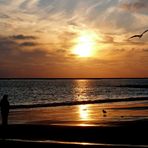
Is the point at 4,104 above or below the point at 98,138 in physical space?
above

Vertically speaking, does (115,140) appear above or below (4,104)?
below

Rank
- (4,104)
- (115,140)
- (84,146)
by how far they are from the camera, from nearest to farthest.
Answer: (84,146) < (115,140) < (4,104)

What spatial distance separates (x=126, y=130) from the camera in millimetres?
16078

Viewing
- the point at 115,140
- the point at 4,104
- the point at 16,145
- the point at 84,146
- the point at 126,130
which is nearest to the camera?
the point at 84,146

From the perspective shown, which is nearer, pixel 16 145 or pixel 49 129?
pixel 16 145

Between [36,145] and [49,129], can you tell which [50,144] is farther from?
[49,129]

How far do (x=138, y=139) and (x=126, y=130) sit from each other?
3.90 ft

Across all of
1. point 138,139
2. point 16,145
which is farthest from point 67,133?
point 16,145

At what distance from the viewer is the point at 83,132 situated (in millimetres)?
16406

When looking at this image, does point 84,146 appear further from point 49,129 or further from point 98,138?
point 49,129

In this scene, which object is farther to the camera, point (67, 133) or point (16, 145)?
point (67, 133)

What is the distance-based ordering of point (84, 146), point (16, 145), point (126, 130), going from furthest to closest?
point (126, 130), point (16, 145), point (84, 146)

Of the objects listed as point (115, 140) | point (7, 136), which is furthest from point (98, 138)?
point (7, 136)

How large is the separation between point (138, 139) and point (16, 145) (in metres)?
6.75
